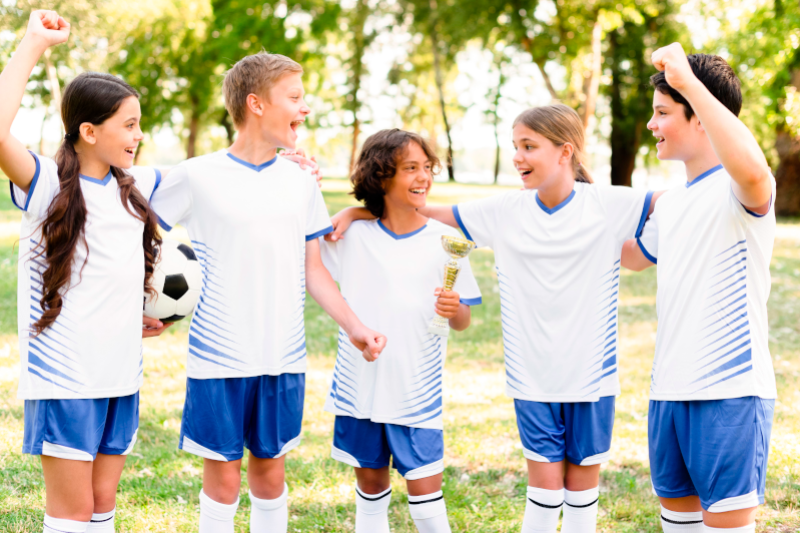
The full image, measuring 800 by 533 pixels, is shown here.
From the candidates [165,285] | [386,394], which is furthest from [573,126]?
[165,285]

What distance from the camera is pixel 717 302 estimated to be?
2.35 m

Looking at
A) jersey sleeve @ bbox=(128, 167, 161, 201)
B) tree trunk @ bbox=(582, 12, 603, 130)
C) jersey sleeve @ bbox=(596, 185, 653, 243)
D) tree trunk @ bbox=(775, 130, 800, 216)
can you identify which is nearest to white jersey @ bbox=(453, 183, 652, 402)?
jersey sleeve @ bbox=(596, 185, 653, 243)

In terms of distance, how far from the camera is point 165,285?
3566mm

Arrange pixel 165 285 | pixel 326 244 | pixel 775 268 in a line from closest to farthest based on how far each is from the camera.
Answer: pixel 326 244 < pixel 165 285 < pixel 775 268

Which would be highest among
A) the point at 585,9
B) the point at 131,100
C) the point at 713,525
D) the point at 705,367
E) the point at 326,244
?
the point at 585,9

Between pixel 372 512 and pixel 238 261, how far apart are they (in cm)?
115

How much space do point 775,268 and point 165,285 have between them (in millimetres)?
10551

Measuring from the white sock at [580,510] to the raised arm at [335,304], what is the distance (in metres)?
0.98

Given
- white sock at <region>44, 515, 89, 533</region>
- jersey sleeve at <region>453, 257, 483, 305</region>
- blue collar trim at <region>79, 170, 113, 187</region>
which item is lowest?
white sock at <region>44, 515, 89, 533</region>

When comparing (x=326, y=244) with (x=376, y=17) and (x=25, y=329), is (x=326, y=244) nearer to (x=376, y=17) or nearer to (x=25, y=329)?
(x=25, y=329)

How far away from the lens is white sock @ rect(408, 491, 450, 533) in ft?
9.19

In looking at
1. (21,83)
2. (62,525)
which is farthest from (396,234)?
(62,525)

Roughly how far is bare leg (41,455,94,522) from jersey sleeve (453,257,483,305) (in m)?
1.53

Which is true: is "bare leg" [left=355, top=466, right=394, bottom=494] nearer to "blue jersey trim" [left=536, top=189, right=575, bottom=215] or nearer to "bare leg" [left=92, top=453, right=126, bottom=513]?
"bare leg" [left=92, top=453, right=126, bottom=513]
